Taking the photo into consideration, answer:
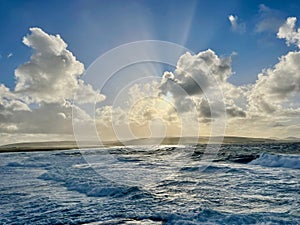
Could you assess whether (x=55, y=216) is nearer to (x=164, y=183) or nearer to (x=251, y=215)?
(x=251, y=215)

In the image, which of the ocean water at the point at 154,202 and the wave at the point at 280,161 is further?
the wave at the point at 280,161

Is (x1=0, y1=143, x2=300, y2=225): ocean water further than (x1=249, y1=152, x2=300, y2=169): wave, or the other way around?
(x1=249, y1=152, x2=300, y2=169): wave

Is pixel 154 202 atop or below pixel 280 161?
below

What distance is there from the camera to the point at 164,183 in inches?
703

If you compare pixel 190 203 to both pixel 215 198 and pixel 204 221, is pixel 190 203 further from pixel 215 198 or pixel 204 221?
pixel 204 221

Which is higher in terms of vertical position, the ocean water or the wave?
the wave

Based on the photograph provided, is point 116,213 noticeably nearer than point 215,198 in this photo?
Yes

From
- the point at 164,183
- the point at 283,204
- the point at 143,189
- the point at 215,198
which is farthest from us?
the point at 164,183

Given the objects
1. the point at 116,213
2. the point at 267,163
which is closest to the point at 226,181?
the point at 116,213

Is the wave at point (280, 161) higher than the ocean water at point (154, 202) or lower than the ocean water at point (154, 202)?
higher

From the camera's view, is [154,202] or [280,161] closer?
[154,202]

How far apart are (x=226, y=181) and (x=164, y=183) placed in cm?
371

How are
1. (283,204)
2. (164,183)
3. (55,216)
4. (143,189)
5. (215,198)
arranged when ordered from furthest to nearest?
(164,183) → (143,189) → (215,198) → (283,204) → (55,216)

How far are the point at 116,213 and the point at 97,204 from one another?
1882mm
